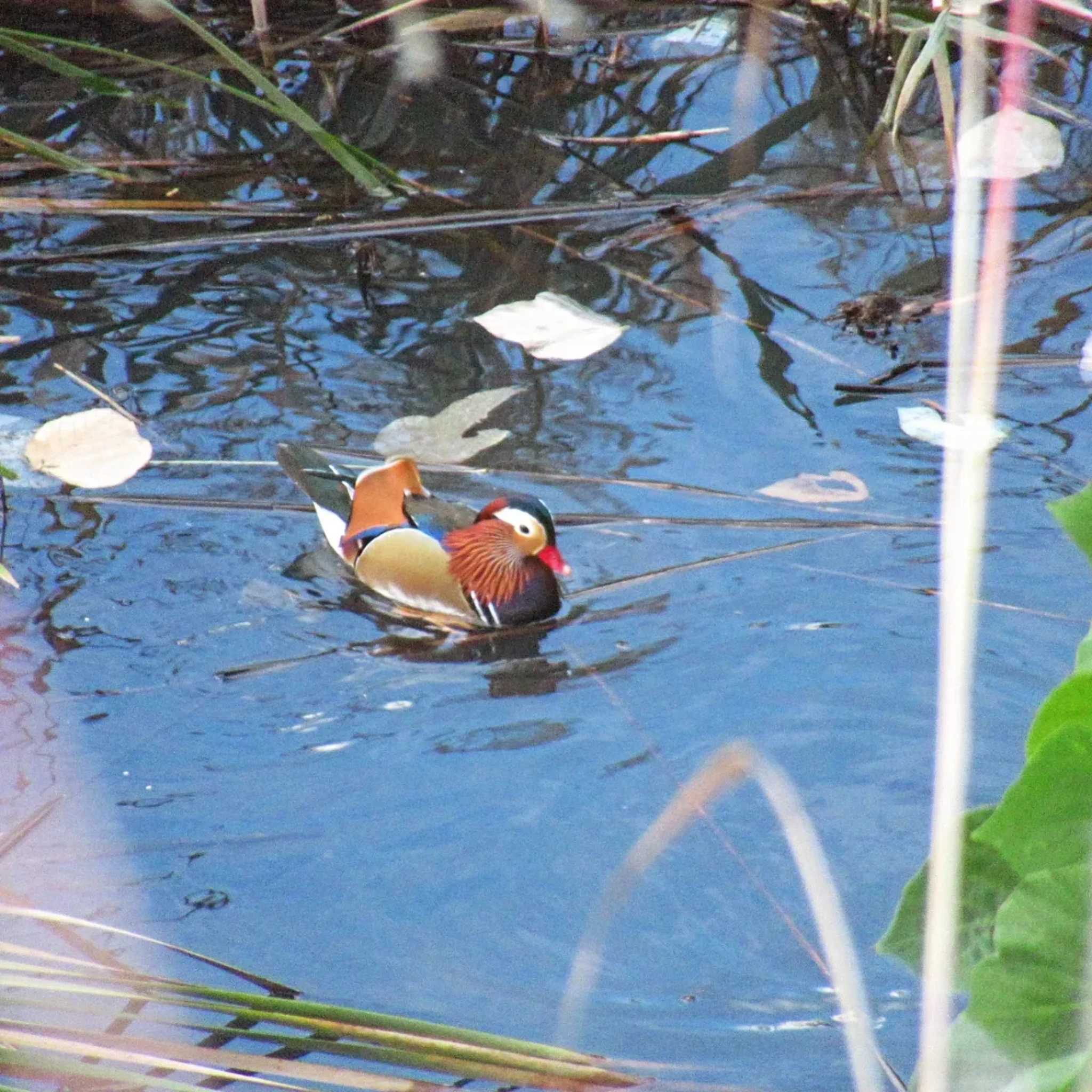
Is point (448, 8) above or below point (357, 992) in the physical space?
above

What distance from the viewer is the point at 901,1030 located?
2.60 meters

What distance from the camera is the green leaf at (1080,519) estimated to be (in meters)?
1.26

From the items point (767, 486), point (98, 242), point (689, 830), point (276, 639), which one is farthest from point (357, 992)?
point (98, 242)

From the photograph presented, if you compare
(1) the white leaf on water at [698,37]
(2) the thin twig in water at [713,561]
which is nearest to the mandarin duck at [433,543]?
(2) the thin twig in water at [713,561]

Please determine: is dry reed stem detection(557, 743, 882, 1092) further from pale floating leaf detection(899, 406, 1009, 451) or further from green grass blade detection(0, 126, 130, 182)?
green grass blade detection(0, 126, 130, 182)

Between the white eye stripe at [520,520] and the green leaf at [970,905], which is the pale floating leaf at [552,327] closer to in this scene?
the white eye stripe at [520,520]

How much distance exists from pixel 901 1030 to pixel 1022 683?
124 centimetres

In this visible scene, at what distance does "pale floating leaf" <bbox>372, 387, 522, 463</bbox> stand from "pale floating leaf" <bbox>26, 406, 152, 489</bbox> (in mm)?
743

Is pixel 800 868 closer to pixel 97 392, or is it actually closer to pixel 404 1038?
pixel 404 1038

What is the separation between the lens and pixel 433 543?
14.0 feet

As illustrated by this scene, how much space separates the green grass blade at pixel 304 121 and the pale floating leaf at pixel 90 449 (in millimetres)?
1035

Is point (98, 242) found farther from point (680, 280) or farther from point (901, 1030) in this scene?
point (901, 1030)

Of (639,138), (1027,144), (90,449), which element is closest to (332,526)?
(90,449)

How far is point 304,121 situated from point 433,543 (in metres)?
1.41
